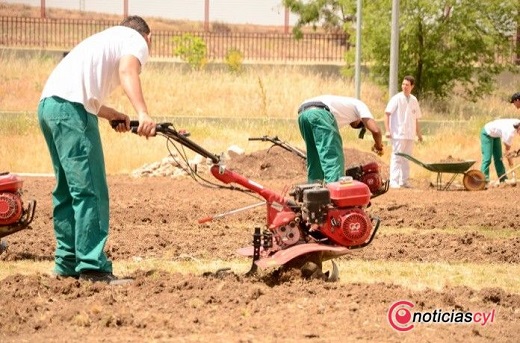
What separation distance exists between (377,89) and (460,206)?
23159 mm

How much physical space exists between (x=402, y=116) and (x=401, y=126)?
0.17 metres

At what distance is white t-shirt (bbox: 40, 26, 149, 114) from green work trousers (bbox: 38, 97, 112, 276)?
8cm

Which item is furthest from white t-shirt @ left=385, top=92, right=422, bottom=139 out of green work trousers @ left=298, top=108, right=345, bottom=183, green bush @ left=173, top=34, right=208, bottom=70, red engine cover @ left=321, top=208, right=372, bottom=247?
green bush @ left=173, top=34, right=208, bottom=70

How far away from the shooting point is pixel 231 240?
13.5 m

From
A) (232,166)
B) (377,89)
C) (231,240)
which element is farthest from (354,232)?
(377,89)

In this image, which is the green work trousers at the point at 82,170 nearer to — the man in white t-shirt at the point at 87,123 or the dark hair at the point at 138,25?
the man in white t-shirt at the point at 87,123

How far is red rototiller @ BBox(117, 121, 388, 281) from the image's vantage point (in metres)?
9.92

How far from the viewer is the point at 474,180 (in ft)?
68.3

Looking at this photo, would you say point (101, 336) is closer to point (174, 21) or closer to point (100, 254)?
point (100, 254)

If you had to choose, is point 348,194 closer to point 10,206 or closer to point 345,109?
point 10,206

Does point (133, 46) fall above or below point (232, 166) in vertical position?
above

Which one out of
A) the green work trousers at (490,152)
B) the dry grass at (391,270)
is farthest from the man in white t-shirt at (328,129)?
the green work trousers at (490,152)

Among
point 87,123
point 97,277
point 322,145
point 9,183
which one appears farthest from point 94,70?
point 322,145

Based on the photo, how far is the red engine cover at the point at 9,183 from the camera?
10906 mm
